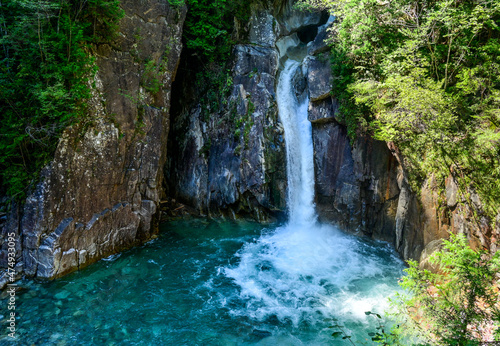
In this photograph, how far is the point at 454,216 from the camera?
705cm

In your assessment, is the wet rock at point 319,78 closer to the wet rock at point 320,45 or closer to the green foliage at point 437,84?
the wet rock at point 320,45

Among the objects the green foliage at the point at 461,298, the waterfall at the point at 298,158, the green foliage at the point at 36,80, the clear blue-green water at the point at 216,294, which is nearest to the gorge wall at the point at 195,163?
the waterfall at the point at 298,158

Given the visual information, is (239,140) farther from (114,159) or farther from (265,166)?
(114,159)

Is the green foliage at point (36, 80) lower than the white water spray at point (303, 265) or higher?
higher

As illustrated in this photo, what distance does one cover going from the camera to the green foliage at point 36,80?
696cm

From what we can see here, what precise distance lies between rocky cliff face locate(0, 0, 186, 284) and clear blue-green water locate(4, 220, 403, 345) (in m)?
0.79

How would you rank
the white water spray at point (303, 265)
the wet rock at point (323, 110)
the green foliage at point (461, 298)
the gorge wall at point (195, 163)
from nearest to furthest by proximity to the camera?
the green foliage at point (461, 298) < the white water spray at point (303, 265) < the gorge wall at point (195, 163) < the wet rock at point (323, 110)

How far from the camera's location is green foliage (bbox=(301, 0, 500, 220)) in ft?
20.3

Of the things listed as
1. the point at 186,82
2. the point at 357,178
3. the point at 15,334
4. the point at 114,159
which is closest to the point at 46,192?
the point at 114,159

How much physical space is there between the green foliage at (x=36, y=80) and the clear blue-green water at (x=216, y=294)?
332cm

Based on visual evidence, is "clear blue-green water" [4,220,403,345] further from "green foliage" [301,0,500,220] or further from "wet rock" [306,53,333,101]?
"wet rock" [306,53,333,101]

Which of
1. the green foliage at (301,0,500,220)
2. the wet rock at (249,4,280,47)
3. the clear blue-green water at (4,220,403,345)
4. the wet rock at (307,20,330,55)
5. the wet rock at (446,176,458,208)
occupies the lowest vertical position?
the clear blue-green water at (4,220,403,345)

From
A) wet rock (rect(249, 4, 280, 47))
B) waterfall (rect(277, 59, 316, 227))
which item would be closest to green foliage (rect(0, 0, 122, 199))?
wet rock (rect(249, 4, 280, 47))

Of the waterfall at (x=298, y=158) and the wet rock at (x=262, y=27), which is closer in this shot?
the waterfall at (x=298, y=158)
